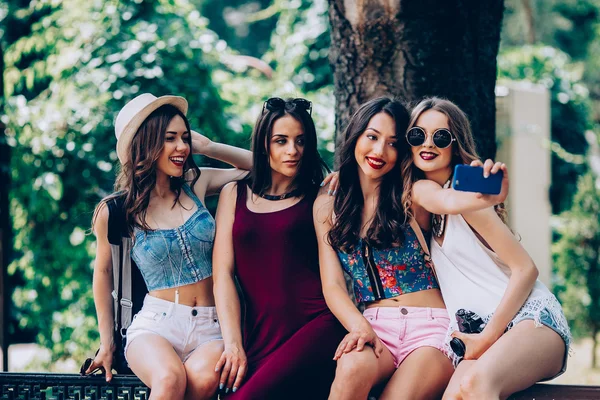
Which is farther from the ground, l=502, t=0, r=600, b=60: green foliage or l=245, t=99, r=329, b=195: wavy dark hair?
l=502, t=0, r=600, b=60: green foliage

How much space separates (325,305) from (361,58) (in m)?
1.40

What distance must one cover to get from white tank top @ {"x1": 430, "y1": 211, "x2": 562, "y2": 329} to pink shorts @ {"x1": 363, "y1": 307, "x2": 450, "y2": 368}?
0.25ft

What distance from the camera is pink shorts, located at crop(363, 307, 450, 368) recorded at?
3178mm

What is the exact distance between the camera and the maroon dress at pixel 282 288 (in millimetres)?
3260

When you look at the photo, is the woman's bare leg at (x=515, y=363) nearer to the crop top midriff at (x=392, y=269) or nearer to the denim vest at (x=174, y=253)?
the crop top midriff at (x=392, y=269)

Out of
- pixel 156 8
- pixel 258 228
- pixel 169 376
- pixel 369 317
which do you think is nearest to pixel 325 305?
pixel 369 317

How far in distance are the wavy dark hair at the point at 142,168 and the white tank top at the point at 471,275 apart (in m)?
1.27

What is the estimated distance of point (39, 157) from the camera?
20.3ft

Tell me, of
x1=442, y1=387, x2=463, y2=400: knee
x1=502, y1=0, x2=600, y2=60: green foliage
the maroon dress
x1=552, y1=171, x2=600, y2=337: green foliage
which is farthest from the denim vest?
x1=502, y1=0, x2=600, y2=60: green foliage

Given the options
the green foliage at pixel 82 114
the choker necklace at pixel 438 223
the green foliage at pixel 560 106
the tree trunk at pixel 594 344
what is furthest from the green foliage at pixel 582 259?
the choker necklace at pixel 438 223

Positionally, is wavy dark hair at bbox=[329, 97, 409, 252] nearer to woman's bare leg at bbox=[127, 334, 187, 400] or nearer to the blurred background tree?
woman's bare leg at bbox=[127, 334, 187, 400]

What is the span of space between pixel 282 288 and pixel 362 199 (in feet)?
1.76

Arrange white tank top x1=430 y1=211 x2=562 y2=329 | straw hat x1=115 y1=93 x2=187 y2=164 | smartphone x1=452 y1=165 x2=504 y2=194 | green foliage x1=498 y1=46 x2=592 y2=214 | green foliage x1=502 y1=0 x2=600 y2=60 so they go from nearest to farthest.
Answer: smartphone x1=452 y1=165 x2=504 y2=194
white tank top x1=430 y1=211 x2=562 y2=329
straw hat x1=115 y1=93 x2=187 y2=164
green foliage x1=498 y1=46 x2=592 y2=214
green foliage x1=502 y1=0 x2=600 y2=60

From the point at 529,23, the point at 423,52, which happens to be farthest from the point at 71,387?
the point at 529,23
